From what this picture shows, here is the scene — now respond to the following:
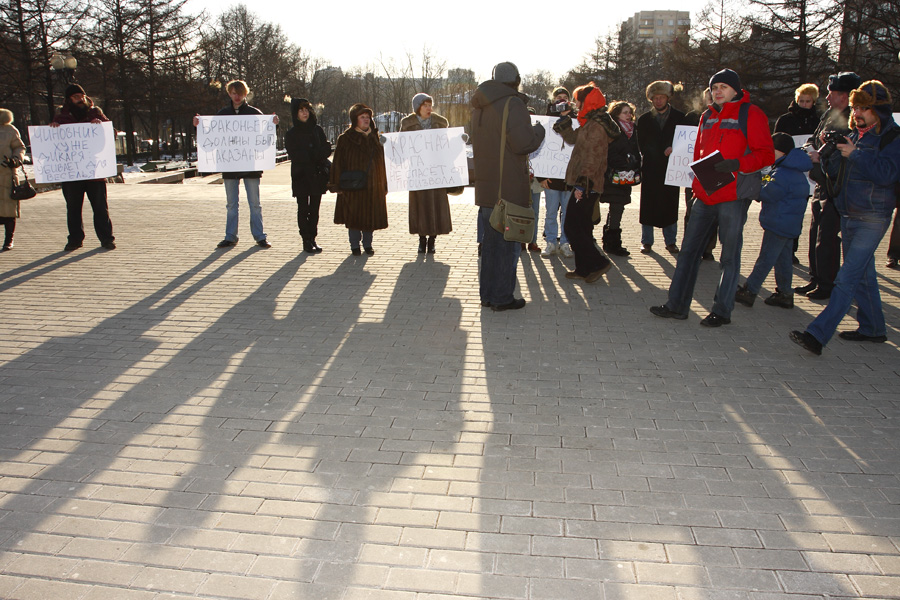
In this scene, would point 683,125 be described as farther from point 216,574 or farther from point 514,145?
point 216,574

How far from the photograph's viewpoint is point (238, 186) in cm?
934

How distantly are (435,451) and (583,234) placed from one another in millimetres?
4257

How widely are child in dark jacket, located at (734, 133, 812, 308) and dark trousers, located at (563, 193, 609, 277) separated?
161 centimetres

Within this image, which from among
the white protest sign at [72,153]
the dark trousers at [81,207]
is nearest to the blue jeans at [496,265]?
the white protest sign at [72,153]

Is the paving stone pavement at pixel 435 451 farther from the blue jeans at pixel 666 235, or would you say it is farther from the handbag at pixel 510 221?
the blue jeans at pixel 666 235

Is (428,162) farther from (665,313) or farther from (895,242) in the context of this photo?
(895,242)

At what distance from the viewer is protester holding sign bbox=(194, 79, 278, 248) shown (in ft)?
30.3

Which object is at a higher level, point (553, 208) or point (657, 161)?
point (657, 161)

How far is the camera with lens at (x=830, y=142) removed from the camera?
5.03m

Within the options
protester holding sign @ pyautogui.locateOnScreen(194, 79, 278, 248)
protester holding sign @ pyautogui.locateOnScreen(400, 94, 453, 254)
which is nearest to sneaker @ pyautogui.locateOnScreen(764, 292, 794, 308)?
protester holding sign @ pyautogui.locateOnScreen(400, 94, 453, 254)

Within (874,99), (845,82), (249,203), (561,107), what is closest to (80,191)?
(249,203)

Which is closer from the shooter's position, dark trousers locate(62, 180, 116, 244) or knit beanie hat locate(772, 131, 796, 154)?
knit beanie hat locate(772, 131, 796, 154)

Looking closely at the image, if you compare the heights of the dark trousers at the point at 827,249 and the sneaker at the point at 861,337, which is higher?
the dark trousers at the point at 827,249

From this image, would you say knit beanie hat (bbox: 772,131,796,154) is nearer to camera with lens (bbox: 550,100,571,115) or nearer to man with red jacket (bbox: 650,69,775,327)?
man with red jacket (bbox: 650,69,775,327)
